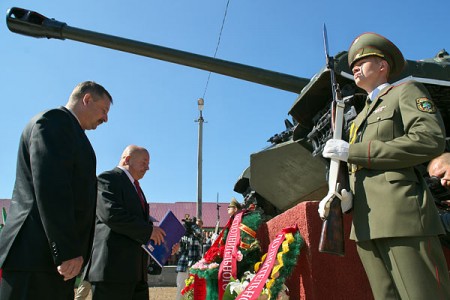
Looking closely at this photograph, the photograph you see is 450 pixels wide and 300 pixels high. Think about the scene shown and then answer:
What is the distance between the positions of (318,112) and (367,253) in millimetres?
2931

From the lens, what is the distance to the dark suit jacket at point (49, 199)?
6.86ft

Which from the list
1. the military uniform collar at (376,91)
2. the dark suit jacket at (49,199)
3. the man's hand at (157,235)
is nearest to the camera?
the dark suit jacket at (49,199)

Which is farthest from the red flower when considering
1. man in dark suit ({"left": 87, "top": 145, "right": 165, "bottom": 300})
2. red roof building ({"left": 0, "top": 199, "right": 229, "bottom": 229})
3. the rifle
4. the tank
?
red roof building ({"left": 0, "top": 199, "right": 229, "bottom": 229})

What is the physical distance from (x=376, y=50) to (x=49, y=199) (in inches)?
66.0

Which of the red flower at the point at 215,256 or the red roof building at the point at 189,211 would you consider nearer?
the red flower at the point at 215,256

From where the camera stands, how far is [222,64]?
6.43 metres

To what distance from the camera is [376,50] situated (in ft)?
7.29

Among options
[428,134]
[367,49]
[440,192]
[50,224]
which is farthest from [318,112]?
[50,224]

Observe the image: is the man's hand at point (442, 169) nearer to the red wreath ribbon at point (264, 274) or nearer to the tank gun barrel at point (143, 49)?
the red wreath ribbon at point (264, 274)

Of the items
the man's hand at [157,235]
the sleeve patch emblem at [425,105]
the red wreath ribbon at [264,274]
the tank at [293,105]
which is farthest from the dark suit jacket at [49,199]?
the tank at [293,105]

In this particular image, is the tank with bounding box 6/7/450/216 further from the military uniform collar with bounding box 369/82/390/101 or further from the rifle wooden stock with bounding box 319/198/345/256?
the rifle wooden stock with bounding box 319/198/345/256

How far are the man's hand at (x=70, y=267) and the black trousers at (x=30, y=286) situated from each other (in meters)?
0.07

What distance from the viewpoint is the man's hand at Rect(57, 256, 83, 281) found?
6.80 ft

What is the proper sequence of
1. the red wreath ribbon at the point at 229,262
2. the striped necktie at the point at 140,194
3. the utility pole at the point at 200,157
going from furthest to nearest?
the utility pole at the point at 200,157 → the red wreath ribbon at the point at 229,262 → the striped necktie at the point at 140,194
